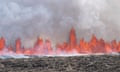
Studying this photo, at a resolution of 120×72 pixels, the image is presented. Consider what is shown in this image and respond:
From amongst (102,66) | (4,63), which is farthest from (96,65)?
(4,63)

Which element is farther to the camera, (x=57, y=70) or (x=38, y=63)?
(x=38, y=63)

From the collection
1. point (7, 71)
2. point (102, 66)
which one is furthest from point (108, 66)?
point (7, 71)

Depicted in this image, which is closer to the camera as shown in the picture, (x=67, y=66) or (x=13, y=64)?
(x=67, y=66)

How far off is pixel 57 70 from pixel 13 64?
36.4 feet

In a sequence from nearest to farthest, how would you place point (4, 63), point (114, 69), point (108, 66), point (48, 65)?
point (114, 69)
point (108, 66)
point (48, 65)
point (4, 63)

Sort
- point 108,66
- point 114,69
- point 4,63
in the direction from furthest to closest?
point 4,63 < point 108,66 < point 114,69

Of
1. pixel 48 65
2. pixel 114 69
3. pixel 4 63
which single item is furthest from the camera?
pixel 4 63

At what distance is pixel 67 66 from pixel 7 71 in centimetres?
1019

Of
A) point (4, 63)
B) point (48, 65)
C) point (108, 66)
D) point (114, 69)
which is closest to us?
point (114, 69)

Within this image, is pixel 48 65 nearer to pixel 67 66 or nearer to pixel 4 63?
pixel 67 66

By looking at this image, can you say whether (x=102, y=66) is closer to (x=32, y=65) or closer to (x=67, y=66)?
(x=67, y=66)

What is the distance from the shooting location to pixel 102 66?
39.4 metres

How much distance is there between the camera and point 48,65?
1692 inches

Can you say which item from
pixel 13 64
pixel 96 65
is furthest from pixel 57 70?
pixel 13 64
